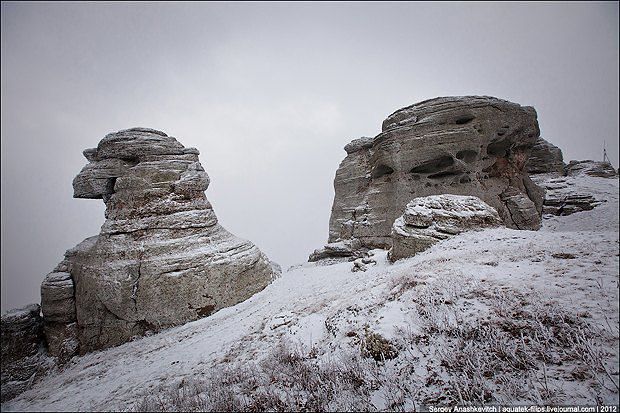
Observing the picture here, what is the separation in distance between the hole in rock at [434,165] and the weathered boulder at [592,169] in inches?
807

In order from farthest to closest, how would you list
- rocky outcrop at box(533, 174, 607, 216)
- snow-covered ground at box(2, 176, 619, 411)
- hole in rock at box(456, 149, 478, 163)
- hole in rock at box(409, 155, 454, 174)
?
hole in rock at box(409, 155, 454, 174)
hole in rock at box(456, 149, 478, 163)
rocky outcrop at box(533, 174, 607, 216)
snow-covered ground at box(2, 176, 619, 411)

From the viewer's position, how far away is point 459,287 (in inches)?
239

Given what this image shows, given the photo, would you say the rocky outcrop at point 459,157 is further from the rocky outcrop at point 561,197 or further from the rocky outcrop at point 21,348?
the rocky outcrop at point 21,348

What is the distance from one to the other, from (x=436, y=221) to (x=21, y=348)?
21459 mm

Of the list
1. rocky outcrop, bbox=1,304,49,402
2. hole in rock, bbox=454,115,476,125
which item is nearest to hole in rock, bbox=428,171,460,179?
hole in rock, bbox=454,115,476,125

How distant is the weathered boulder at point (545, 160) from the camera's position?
29484mm

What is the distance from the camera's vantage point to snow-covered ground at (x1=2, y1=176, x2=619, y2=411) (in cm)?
352

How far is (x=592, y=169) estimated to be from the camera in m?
28.4

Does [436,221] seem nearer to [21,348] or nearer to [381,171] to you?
[381,171]

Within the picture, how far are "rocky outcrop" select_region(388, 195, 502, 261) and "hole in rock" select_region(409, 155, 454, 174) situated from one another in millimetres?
7560

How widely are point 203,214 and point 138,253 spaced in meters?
3.91

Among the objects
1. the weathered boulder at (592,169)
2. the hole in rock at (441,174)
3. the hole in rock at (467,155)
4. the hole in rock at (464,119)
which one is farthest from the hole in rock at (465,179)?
the weathered boulder at (592,169)

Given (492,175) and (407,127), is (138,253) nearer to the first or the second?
(407,127)

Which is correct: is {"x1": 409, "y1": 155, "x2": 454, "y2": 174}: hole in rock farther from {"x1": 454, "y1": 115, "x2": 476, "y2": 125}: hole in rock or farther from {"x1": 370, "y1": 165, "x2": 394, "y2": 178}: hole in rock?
{"x1": 370, "y1": 165, "x2": 394, "y2": 178}: hole in rock
